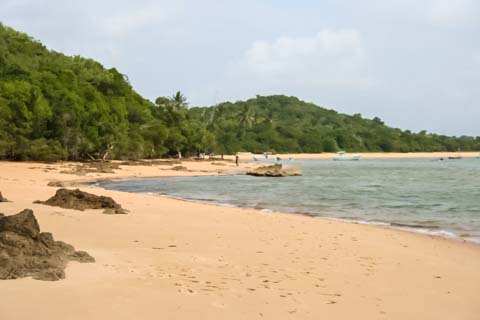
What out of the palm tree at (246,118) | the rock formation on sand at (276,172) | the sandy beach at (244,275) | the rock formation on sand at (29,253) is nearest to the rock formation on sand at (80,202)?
the sandy beach at (244,275)

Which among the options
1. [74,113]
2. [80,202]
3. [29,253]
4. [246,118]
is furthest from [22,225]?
[246,118]

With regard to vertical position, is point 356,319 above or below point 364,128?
below

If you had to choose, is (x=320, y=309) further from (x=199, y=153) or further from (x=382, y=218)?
(x=199, y=153)

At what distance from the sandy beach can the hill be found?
99.4 m

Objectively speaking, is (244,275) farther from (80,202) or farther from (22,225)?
(80,202)

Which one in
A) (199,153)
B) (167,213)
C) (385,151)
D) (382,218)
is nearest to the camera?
(167,213)

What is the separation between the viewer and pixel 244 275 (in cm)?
656

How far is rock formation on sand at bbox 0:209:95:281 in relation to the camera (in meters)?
5.62

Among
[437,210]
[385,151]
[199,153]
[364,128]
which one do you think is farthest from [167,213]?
A: [364,128]

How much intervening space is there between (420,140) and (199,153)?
94.1 meters

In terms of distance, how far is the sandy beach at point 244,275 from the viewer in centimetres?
497

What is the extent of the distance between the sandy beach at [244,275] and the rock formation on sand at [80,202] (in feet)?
4.33

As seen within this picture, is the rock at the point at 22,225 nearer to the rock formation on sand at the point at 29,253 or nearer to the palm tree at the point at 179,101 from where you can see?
the rock formation on sand at the point at 29,253

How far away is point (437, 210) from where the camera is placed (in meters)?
18.2
